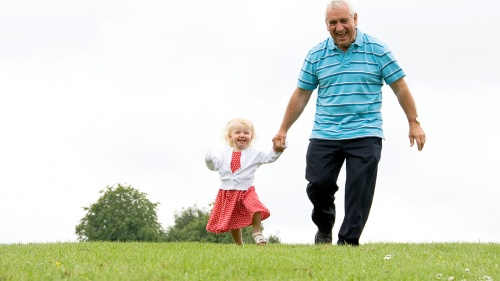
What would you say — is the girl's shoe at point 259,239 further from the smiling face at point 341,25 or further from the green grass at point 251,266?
the smiling face at point 341,25

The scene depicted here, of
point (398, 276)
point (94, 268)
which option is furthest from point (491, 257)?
point (94, 268)

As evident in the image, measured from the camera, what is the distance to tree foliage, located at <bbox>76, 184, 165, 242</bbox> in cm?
4272

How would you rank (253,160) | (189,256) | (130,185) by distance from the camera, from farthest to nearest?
(130,185) → (253,160) → (189,256)

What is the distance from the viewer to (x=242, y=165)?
12148 mm

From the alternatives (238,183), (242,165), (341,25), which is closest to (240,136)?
(242,165)

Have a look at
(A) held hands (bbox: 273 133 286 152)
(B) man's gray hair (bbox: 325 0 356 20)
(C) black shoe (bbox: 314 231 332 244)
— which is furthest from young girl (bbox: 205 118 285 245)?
(B) man's gray hair (bbox: 325 0 356 20)

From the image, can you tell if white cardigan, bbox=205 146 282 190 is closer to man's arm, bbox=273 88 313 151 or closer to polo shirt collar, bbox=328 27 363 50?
man's arm, bbox=273 88 313 151

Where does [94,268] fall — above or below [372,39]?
below

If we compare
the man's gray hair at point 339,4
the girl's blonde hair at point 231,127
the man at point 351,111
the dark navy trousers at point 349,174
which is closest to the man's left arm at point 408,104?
the man at point 351,111

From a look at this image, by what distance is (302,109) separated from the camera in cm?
1115

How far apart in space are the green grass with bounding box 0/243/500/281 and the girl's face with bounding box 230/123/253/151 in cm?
299

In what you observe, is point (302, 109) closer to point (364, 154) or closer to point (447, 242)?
point (364, 154)

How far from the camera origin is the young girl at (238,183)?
12.1m

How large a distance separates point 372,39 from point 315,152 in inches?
62.7
